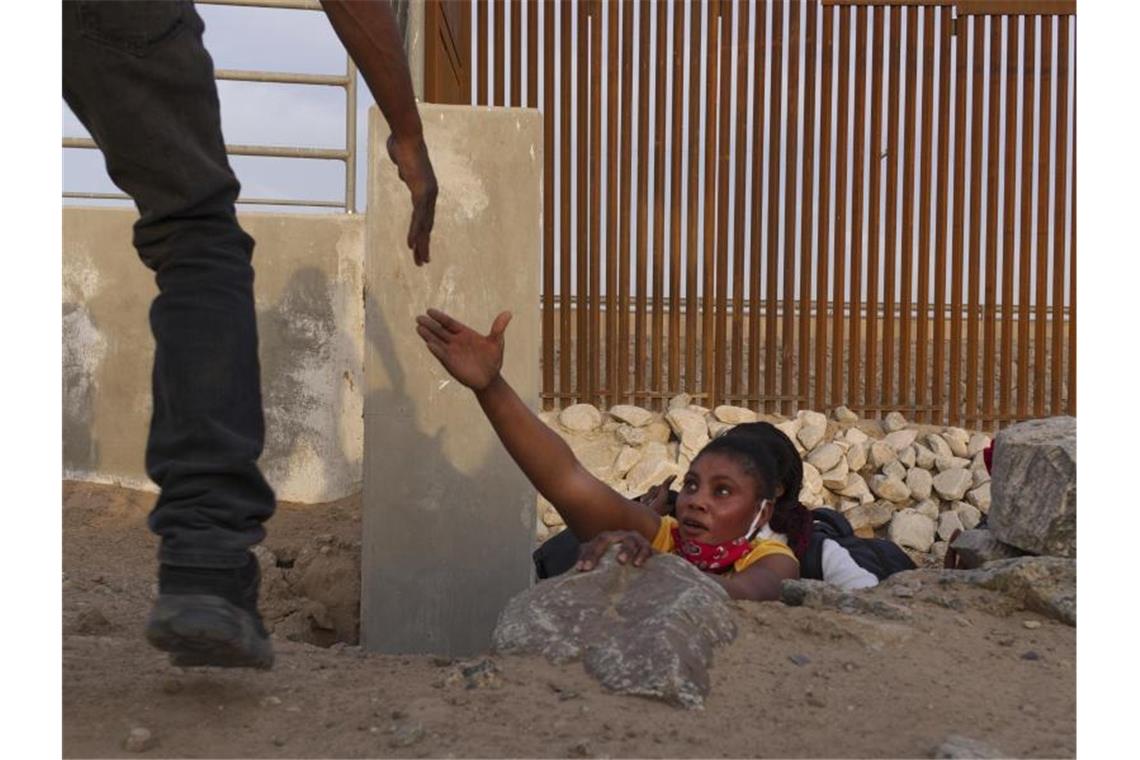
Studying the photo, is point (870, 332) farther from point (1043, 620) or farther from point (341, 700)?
point (341, 700)

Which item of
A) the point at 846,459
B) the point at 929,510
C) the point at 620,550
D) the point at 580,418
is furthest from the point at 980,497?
the point at 620,550

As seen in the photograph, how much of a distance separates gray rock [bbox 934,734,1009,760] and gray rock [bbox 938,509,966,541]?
481 cm

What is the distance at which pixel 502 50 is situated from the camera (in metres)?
7.41

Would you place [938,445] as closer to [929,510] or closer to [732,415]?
[929,510]

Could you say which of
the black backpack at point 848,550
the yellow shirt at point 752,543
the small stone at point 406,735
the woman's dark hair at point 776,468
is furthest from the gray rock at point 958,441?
the small stone at point 406,735

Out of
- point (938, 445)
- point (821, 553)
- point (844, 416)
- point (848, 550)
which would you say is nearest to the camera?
point (821, 553)

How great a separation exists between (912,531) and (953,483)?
1.62ft

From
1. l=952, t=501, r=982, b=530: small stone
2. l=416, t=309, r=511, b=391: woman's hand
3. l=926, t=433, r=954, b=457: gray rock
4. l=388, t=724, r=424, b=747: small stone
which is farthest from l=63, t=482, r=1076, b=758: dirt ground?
l=926, t=433, r=954, b=457: gray rock

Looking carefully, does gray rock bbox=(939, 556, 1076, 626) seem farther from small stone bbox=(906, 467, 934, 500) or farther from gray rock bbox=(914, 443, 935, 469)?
gray rock bbox=(914, 443, 935, 469)

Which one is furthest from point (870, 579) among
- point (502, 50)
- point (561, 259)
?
point (502, 50)

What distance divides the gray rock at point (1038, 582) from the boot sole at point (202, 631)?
1813mm

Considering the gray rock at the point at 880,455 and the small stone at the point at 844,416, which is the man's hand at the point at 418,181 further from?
the small stone at the point at 844,416

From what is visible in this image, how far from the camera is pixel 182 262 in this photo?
6.23ft

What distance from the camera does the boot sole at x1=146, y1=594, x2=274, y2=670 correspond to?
176cm
